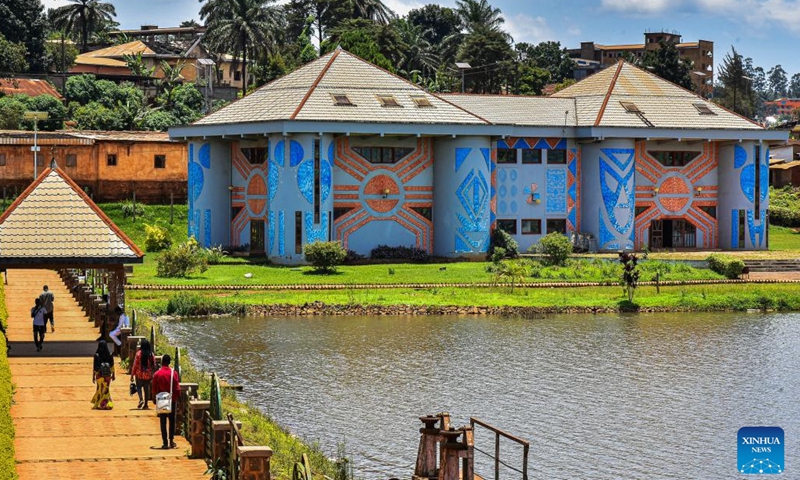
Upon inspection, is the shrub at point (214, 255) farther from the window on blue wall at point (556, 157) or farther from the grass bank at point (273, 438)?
the grass bank at point (273, 438)

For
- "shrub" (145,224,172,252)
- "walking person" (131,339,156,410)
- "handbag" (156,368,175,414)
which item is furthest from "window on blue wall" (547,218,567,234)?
"handbag" (156,368,175,414)

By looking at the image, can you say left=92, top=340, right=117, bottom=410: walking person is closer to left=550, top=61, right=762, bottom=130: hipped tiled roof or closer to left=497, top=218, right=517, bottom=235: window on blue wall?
left=497, top=218, right=517, bottom=235: window on blue wall

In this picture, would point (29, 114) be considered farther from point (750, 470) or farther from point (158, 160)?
point (750, 470)

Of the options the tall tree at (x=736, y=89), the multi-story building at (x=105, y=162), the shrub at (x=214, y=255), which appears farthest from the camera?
the tall tree at (x=736, y=89)

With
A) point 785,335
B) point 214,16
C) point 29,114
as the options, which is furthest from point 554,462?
point 214,16

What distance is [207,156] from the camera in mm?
70500

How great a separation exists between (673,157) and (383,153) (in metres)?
16.3

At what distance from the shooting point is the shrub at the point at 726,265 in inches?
2420

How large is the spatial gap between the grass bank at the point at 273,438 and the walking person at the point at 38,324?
339 cm

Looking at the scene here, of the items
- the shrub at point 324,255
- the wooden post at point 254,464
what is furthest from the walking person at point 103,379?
the shrub at point 324,255

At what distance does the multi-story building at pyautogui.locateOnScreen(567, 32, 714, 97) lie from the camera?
598 feet

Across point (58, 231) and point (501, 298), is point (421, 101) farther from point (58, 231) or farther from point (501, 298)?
point (58, 231)

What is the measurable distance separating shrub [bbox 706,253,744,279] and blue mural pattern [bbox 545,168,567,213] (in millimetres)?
10210

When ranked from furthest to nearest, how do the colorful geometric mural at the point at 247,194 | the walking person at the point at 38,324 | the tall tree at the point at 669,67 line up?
the tall tree at the point at 669,67 → the colorful geometric mural at the point at 247,194 → the walking person at the point at 38,324
